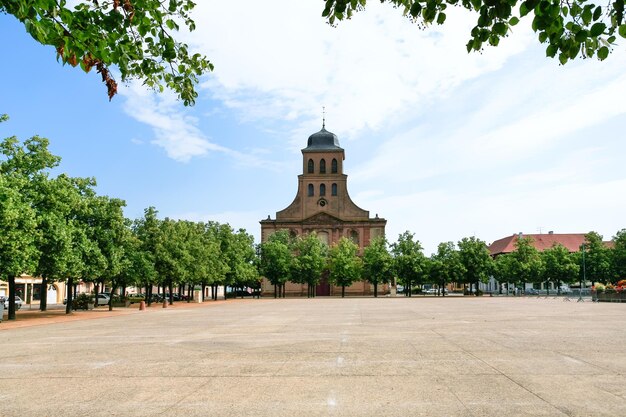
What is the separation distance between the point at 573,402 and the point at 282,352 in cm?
Result: 808

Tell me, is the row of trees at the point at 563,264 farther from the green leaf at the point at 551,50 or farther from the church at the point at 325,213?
the green leaf at the point at 551,50

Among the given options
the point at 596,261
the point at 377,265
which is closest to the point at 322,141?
the point at 377,265

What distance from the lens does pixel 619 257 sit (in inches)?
3484

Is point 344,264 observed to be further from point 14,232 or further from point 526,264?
point 14,232

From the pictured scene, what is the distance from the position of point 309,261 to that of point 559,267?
43073 mm

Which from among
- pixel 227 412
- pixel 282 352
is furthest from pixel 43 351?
pixel 227 412

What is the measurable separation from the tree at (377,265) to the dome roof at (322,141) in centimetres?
2118

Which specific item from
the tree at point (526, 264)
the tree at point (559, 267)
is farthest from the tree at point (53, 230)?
the tree at point (559, 267)

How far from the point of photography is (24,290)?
73812 mm

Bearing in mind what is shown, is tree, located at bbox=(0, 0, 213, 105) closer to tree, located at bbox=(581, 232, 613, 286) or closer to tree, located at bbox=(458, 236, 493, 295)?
tree, located at bbox=(458, 236, 493, 295)

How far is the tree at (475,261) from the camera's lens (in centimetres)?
8543

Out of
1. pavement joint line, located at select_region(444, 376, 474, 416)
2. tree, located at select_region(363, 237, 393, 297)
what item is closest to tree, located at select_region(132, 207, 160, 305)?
tree, located at select_region(363, 237, 393, 297)

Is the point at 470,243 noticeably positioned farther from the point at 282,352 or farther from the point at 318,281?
the point at 282,352

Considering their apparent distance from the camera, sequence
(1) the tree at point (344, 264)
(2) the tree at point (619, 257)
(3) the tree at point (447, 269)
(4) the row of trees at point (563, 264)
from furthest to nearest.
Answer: (4) the row of trees at point (563, 264) → (2) the tree at point (619, 257) → (3) the tree at point (447, 269) → (1) the tree at point (344, 264)
